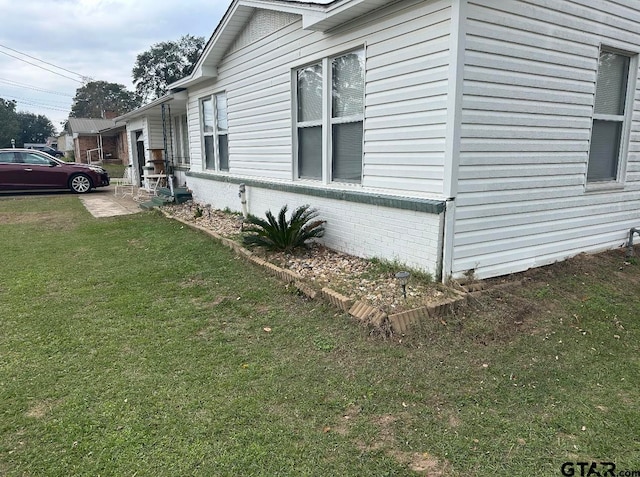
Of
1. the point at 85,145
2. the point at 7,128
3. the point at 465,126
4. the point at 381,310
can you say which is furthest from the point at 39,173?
the point at 7,128

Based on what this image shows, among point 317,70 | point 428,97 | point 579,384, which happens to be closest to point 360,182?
point 428,97

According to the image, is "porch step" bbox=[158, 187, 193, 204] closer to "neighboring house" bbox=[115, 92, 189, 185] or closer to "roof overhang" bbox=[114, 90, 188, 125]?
"neighboring house" bbox=[115, 92, 189, 185]

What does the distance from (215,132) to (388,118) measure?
19.9 feet

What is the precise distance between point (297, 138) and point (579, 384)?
16.2 feet

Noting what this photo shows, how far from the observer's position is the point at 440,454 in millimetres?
2355

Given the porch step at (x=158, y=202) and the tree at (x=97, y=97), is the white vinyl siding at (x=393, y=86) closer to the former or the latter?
the porch step at (x=158, y=202)

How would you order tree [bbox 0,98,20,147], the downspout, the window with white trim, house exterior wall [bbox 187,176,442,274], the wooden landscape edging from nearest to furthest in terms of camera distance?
the wooden landscape edging → the downspout → house exterior wall [bbox 187,176,442,274] → the window with white trim → tree [bbox 0,98,20,147]

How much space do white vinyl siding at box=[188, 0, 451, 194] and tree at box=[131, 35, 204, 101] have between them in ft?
140

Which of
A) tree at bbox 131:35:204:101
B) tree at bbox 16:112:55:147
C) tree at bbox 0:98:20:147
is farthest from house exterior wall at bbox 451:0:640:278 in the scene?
tree at bbox 16:112:55:147

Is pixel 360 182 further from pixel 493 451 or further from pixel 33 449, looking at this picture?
pixel 33 449

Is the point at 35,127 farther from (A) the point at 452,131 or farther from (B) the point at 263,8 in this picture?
(A) the point at 452,131

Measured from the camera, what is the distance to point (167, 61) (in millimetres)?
46219

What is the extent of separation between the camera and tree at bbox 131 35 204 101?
150 feet

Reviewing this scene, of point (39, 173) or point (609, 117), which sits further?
point (39, 173)
